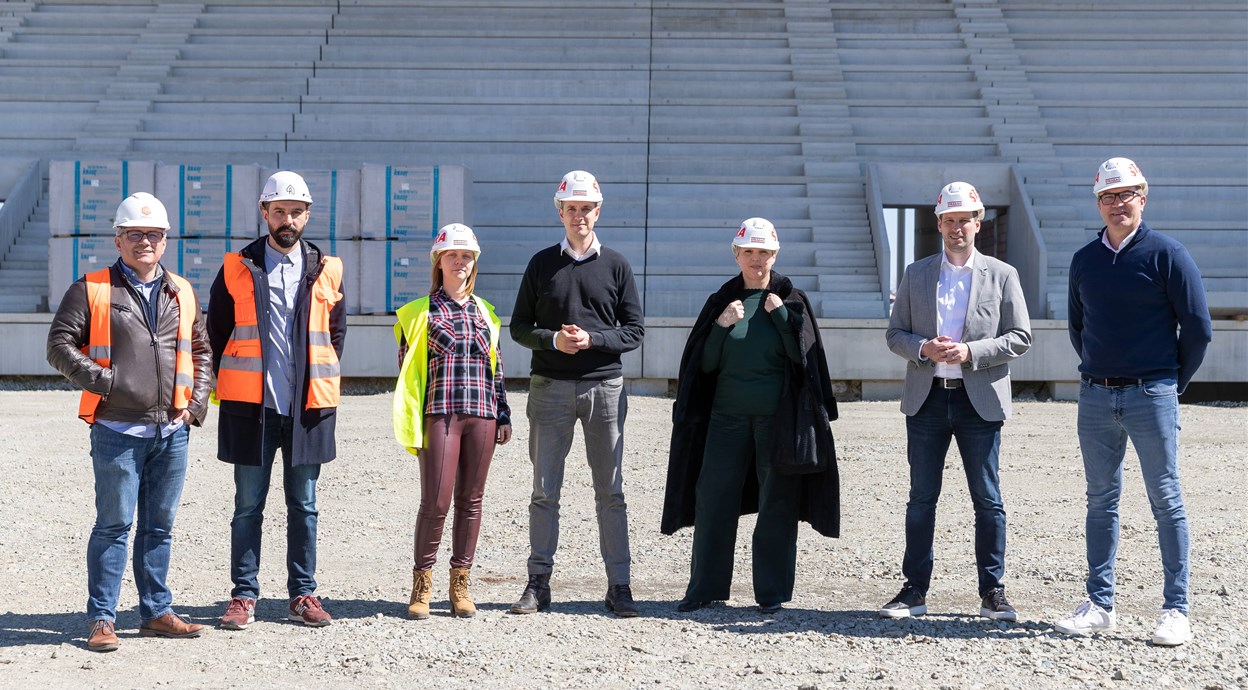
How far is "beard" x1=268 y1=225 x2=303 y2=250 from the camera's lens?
5.41 metres

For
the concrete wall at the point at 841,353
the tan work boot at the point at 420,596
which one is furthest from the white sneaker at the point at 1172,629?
the concrete wall at the point at 841,353

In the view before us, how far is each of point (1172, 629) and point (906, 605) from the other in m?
1.07

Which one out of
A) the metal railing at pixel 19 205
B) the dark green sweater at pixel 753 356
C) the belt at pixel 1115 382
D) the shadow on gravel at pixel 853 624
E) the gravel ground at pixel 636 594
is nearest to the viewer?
the gravel ground at pixel 636 594

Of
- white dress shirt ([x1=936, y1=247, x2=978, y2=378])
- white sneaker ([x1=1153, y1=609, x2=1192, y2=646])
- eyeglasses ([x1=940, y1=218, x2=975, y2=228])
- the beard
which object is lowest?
white sneaker ([x1=1153, y1=609, x2=1192, y2=646])

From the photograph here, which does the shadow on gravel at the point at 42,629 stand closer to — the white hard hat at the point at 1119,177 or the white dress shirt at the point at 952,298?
the white dress shirt at the point at 952,298

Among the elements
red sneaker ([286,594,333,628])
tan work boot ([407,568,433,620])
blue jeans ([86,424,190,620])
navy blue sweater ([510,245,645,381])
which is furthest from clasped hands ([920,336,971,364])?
blue jeans ([86,424,190,620])

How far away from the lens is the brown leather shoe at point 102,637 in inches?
196

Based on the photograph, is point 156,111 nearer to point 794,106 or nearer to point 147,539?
point 794,106

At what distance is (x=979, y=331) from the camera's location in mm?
5570

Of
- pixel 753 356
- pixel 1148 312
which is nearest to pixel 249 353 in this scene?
pixel 753 356

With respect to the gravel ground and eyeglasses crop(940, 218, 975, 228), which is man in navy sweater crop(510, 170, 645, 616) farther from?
eyeglasses crop(940, 218, 975, 228)

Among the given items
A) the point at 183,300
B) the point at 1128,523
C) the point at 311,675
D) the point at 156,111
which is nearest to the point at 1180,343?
the point at 1128,523

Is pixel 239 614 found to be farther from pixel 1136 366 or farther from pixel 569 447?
pixel 1136 366

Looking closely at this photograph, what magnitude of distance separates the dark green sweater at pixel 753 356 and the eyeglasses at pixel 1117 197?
1387 millimetres
